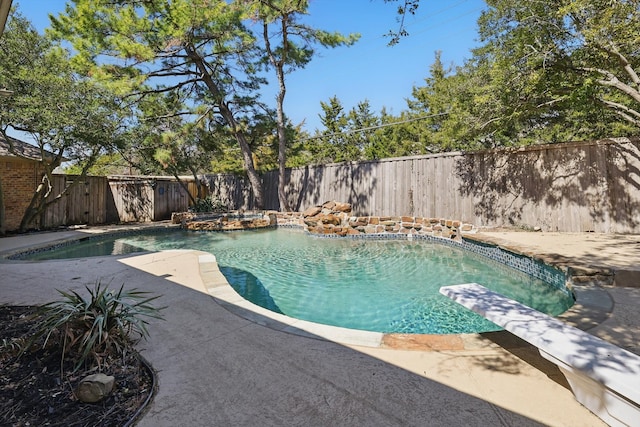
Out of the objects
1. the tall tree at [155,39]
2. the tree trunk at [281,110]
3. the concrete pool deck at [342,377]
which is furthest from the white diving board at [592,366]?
the tall tree at [155,39]

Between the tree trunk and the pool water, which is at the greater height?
the tree trunk

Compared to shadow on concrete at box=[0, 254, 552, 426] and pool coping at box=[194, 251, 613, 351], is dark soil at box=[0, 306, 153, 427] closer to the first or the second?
shadow on concrete at box=[0, 254, 552, 426]

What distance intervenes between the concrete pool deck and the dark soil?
126 mm

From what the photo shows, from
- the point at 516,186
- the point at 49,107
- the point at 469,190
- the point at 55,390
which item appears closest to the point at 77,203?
the point at 49,107

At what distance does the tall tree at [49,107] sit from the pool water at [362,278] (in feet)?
8.50

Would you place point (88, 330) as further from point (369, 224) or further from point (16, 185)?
point (16, 185)

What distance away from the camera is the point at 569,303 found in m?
3.27

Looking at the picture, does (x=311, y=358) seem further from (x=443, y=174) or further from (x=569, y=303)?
(x=443, y=174)

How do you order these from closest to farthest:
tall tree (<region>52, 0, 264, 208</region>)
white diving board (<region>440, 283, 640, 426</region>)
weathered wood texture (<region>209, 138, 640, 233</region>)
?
white diving board (<region>440, 283, 640, 426</region>) < weathered wood texture (<region>209, 138, 640, 233</region>) < tall tree (<region>52, 0, 264, 208</region>)

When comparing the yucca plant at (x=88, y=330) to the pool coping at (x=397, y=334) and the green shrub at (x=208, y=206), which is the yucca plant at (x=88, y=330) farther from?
the green shrub at (x=208, y=206)

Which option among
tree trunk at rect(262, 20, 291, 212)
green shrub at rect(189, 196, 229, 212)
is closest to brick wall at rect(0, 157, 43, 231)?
green shrub at rect(189, 196, 229, 212)

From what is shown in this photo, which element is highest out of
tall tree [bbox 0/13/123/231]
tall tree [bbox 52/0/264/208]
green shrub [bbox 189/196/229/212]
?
tall tree [bbox 52/0/264/208]

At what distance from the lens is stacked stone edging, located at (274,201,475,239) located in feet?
24.7

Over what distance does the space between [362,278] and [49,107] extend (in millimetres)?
8288
